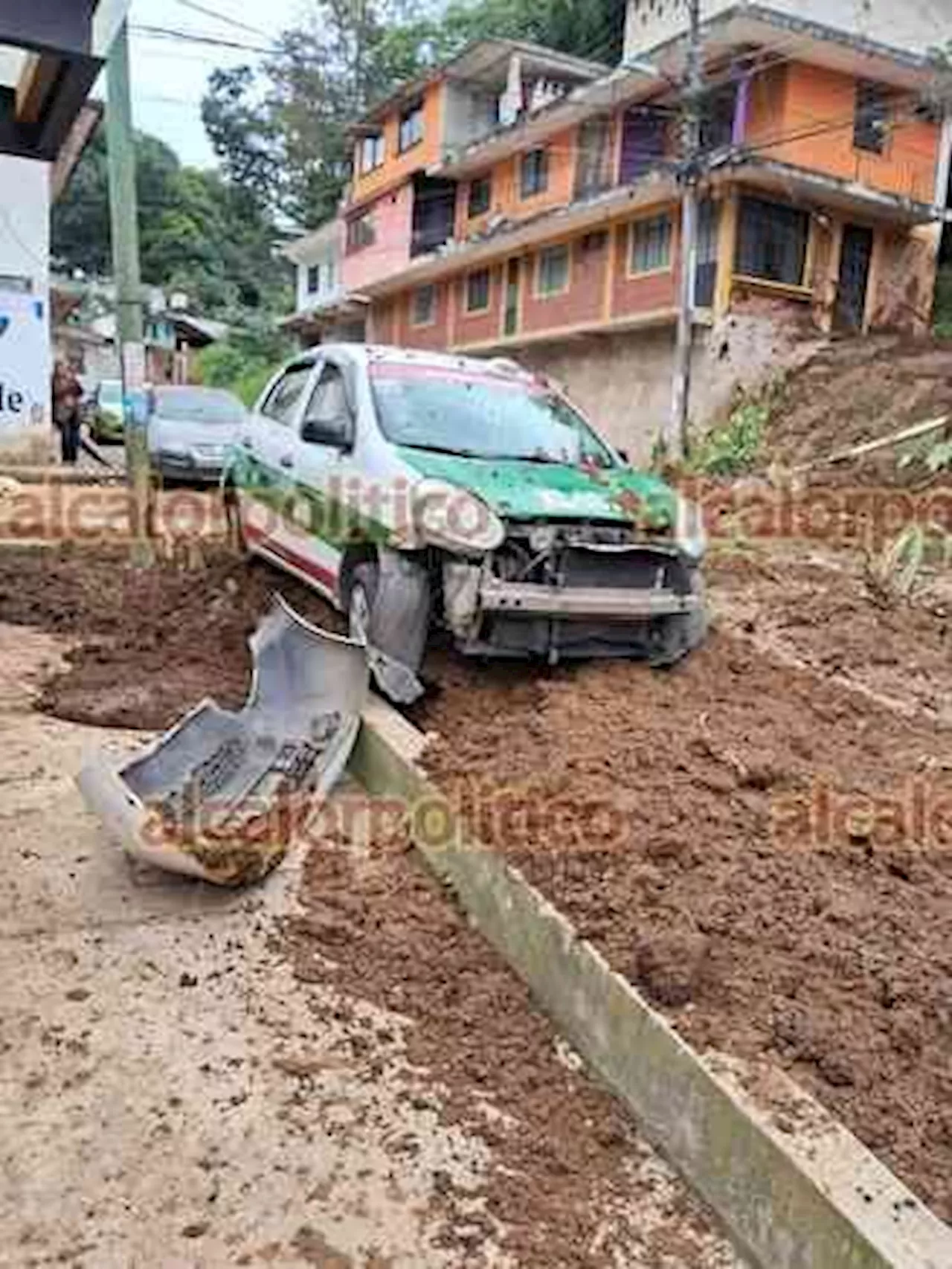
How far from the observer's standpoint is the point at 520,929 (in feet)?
11.7

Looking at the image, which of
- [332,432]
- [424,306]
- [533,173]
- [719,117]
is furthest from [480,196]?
[332,432]

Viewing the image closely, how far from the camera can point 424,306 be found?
3347 centimetres

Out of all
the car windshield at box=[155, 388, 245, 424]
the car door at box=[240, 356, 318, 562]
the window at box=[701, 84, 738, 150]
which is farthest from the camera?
the window at box=[701, 84, 738, 150]

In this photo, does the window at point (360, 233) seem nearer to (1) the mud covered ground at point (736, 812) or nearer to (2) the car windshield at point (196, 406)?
(2) the car windshield at point (196, 406)

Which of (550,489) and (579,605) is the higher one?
(550,489)

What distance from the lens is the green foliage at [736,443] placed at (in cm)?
1750

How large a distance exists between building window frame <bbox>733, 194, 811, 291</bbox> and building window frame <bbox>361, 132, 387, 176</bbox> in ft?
52.7

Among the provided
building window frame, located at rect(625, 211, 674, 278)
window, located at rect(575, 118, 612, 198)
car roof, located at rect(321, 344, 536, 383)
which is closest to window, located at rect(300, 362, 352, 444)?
car roof, located at rect(321, 344, 536, 383)

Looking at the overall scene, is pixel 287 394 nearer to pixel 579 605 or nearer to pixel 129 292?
pixel 129 292

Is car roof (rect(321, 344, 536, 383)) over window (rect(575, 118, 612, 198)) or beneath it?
beneath

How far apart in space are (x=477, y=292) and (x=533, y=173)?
326 cm

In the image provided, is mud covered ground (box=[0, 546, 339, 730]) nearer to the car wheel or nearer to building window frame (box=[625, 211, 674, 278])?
the car wheel

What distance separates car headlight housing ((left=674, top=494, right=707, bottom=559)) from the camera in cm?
573

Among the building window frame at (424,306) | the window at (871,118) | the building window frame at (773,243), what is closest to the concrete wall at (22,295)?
the building window frame at (773,243)
